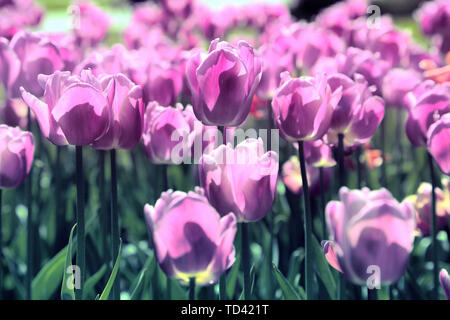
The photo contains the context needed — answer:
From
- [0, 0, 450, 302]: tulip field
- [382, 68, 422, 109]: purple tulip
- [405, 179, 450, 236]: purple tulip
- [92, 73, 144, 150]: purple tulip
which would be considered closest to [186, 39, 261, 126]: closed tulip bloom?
[0, 0, 450, 302]: tulip field

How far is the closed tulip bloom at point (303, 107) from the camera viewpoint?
105 cm

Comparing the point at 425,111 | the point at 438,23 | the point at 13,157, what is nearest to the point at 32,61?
the point at 13,157

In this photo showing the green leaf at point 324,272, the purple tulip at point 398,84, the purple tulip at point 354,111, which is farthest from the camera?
the purple tulip at point 398,84

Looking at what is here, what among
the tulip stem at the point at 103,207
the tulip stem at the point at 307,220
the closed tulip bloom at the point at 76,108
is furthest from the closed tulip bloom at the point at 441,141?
the tulip stem at the point at 103,207

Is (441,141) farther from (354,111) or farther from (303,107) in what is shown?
(303,107)

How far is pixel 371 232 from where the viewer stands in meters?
0.84

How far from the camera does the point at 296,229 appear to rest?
1.83 metres

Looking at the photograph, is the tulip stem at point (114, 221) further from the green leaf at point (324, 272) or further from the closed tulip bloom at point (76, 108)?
the green leaf at point (324, 272)

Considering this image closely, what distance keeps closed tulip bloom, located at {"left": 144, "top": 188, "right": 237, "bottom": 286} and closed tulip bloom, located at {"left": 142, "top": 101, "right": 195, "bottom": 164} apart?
1.16 ft

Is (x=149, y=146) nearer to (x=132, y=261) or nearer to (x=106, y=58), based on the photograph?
(x=106, y=58)

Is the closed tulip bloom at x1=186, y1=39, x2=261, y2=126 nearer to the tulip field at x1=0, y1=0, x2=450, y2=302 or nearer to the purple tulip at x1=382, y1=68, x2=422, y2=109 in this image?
the tulip field at x1=0, y1=0, x2=450, y2=302

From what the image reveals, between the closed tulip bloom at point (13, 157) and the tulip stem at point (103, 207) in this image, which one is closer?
the closed tulip bloom at point (13, 157)

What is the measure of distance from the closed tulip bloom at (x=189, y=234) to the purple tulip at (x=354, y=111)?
0.40 metres

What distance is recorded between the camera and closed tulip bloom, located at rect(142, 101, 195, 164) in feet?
4.05
